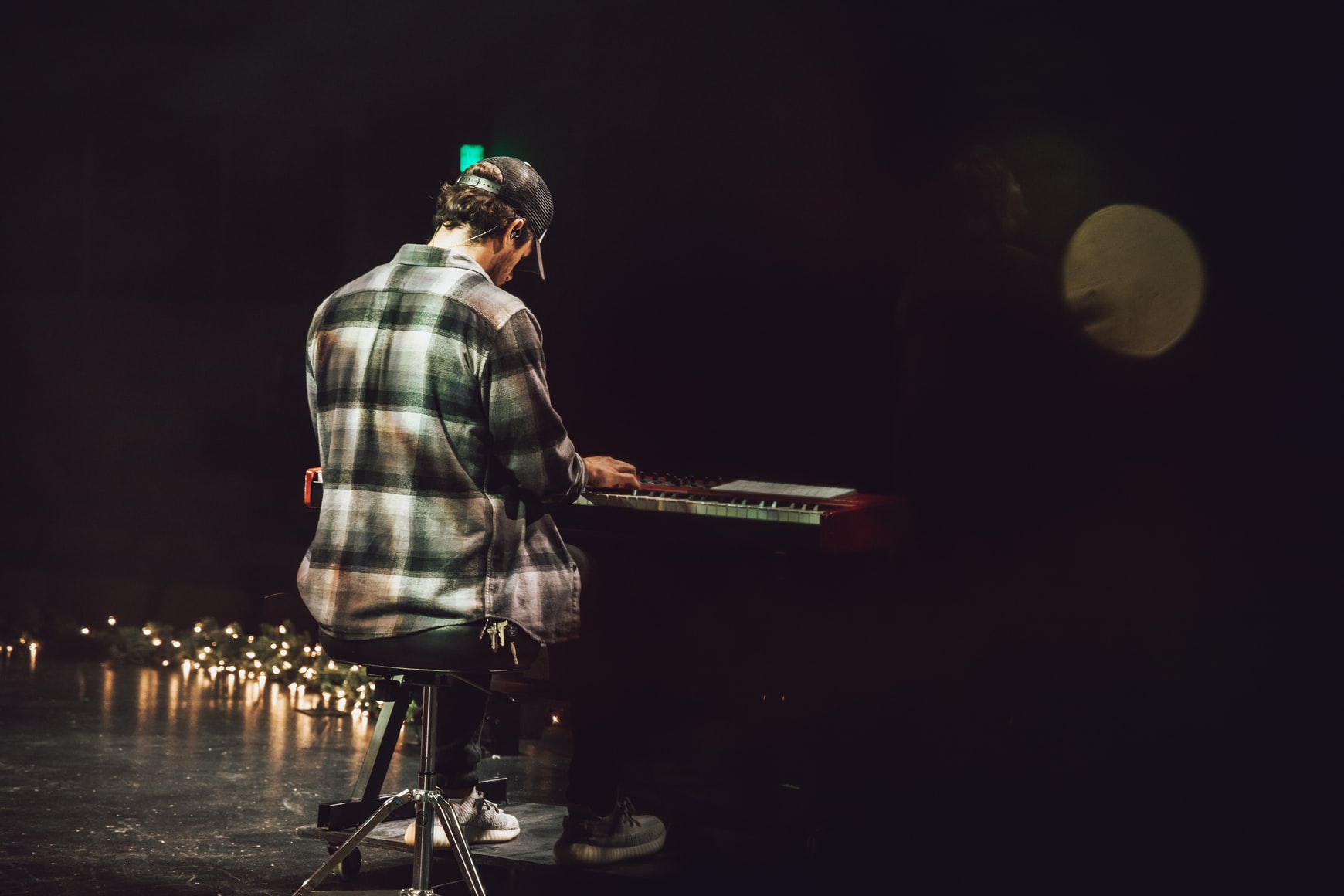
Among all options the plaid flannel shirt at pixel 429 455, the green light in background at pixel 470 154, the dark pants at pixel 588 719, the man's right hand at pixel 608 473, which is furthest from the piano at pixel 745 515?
the green light in background at pixel 470 154

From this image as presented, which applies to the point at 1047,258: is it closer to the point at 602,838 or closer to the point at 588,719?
the point at 588,719

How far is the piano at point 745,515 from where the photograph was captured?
131 inches

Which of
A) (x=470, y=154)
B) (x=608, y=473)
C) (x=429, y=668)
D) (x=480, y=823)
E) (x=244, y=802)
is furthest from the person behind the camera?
(x=470, y=154)

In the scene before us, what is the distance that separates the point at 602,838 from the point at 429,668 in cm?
100

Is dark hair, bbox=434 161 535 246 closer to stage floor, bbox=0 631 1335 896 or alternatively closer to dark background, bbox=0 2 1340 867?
dark background, bbox=0 2 1340 867

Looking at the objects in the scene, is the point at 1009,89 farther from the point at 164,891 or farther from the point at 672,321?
the point at 164,891

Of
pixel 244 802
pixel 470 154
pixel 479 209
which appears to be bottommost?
pixel 244 802

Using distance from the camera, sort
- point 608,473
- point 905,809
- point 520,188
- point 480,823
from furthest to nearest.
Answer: point 905,809, point 480,823, point 608,473, point 520,188

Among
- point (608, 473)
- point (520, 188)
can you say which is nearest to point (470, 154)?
point (520, 188)

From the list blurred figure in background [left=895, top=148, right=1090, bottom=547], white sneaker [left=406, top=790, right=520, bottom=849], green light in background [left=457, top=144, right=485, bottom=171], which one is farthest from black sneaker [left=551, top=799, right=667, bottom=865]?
green light in background [left=457, top=144, right=485, bottom=171]

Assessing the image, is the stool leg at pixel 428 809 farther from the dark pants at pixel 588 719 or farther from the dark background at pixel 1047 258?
the dark background at pixel 1047 258

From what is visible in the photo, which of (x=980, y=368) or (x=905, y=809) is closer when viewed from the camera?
(x=980, y=368)

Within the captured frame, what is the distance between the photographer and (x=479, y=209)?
10.1 ft

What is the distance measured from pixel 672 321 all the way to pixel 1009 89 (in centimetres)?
116
